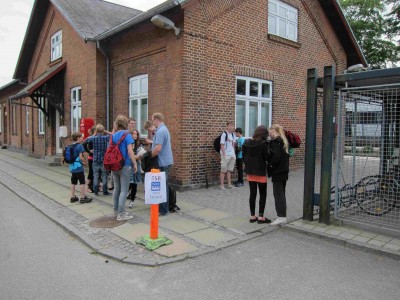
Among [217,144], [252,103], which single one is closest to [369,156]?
[217,144]

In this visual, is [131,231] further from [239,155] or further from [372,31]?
[372,31]

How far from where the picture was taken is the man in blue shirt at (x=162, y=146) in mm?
6434

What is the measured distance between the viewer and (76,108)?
1445 centimetres

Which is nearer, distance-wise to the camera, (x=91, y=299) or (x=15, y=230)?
(x=91, y=299)

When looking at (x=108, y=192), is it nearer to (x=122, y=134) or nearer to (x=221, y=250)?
(x=122, y=134)

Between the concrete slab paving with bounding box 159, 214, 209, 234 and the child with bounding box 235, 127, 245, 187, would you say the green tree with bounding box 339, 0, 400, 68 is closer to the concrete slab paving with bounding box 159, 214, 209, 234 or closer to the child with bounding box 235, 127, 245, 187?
the child with bounding box 235, 127, 245, 187

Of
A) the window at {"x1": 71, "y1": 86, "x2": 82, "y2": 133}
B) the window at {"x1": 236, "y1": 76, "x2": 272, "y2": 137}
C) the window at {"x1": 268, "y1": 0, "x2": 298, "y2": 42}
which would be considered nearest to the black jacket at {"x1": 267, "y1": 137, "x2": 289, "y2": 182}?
the window at {"x1": 236, "y1": 76, "x2": 272, "y2": 137}

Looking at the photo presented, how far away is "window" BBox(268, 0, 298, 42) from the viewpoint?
11.7 m

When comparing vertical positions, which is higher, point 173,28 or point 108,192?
point 173,28

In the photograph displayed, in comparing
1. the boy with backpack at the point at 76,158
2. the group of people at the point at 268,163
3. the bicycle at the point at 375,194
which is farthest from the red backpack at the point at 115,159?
the bicycle at the point at 375,194

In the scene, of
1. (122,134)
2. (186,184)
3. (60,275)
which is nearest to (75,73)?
(186,184)

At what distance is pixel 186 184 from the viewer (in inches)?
355

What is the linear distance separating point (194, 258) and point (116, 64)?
8994 mm

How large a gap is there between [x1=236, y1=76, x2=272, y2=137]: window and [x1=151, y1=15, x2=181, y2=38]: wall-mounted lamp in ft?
8.05
